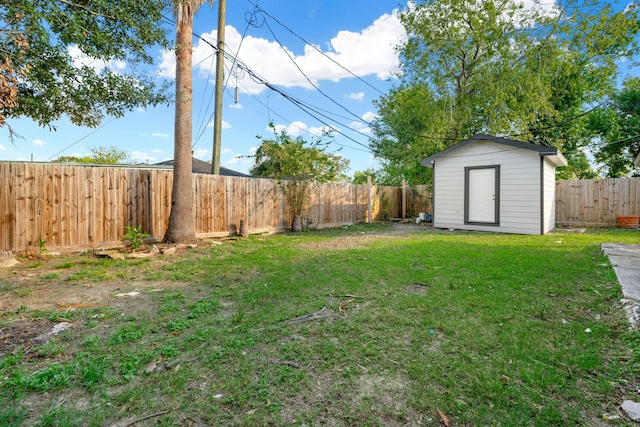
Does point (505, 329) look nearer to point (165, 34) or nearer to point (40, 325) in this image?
point (40, 325)

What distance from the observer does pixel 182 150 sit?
683 cm

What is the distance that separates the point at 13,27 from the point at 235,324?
4.28 metres

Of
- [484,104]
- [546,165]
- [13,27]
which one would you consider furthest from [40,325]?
[484,104]

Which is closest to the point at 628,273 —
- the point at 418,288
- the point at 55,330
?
the point at 418,288

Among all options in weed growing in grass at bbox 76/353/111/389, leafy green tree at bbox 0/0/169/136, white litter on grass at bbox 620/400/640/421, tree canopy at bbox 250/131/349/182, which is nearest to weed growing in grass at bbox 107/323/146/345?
weed growing in grass at bbox 76/353/111/389

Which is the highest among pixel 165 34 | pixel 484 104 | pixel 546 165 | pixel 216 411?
pixel 484 104

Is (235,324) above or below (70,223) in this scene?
below

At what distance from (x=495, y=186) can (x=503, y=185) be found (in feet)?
0.70

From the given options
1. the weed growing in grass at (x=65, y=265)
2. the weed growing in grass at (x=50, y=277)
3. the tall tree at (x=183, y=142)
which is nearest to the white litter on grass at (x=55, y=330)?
the weed growing in grass at (x=50, y=277)

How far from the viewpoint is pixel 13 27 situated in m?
3.75

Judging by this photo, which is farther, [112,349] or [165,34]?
[165,34]

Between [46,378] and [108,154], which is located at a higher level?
[108,154]

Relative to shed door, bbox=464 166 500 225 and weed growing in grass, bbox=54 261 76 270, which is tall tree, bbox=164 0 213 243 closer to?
weed growing in grass, bbox=54 261 76 270

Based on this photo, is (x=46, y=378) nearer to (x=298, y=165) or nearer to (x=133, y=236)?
(x=133, y=236)
